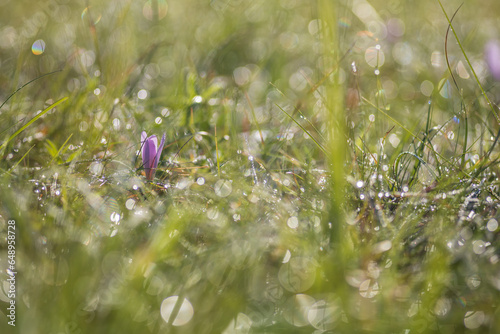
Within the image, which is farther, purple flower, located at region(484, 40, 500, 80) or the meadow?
purple flower, located at region(484, 40, 500, 80)

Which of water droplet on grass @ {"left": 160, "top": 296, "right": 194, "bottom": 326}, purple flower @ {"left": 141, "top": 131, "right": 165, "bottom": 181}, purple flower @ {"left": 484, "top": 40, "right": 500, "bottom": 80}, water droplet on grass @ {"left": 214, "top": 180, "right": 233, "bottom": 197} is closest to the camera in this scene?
water droplet on grass @ {"left": 160, "top": 296, "right": 194, "bottom": 326}

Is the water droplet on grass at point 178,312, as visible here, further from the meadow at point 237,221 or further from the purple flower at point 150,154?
the purple flower at point 150,154

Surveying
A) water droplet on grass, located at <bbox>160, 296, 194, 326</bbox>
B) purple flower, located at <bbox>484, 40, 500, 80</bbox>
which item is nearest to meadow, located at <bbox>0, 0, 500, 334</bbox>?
water droplet on grass, located at <bbox>160, 296, 194, 326</bbox>

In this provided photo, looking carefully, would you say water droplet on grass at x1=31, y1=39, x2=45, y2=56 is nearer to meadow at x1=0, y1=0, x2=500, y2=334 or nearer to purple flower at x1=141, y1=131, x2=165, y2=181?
meadow at x1=0, y1=0, x2=500, y2=334

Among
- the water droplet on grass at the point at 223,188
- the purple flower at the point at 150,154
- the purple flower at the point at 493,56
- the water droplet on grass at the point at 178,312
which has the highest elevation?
the water droplet on grass at the point at 178,312

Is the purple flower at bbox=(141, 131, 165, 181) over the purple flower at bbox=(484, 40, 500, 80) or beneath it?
over

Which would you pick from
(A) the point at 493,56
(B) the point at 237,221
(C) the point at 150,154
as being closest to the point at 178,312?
(B) the point at 237,221

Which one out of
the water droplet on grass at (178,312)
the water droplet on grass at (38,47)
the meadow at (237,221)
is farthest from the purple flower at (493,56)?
the water droplet on grass at (38,47)

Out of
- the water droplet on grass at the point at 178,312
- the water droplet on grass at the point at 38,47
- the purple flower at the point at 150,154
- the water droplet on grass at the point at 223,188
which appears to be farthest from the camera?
the water droplet on grass at the point at 38,47

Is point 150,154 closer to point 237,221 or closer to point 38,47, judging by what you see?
point 237,221
